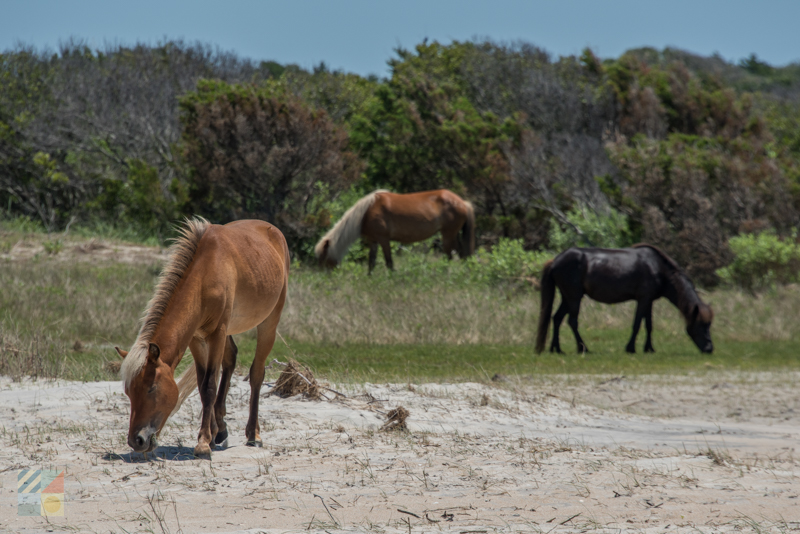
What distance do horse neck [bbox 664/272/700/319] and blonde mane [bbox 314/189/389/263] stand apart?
6.99 meters

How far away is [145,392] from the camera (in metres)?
4.84

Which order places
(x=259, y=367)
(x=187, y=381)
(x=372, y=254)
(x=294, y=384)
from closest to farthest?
(x=187, y=381) < (x=259, y=367) < (x=294, y=384) < (x=372, y=254)

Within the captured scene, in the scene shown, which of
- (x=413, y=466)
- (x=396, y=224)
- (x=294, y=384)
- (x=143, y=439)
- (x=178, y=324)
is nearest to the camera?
(x=143, y=439)

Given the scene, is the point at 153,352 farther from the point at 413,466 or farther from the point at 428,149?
the point at 428,149

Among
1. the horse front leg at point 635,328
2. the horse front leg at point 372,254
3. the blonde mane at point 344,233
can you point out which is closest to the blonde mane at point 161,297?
the horse front leg at point 635,328

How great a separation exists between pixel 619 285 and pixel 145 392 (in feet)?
32.2

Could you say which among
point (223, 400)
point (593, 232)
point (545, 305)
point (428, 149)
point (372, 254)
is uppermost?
point (428, 149)

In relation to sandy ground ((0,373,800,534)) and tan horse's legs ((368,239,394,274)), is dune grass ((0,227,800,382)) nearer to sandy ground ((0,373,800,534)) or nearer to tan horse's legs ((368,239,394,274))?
tan horse's legs ((368,239,394,274))

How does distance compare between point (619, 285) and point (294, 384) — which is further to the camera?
point (619, 285)

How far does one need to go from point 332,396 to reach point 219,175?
11.8 metres
